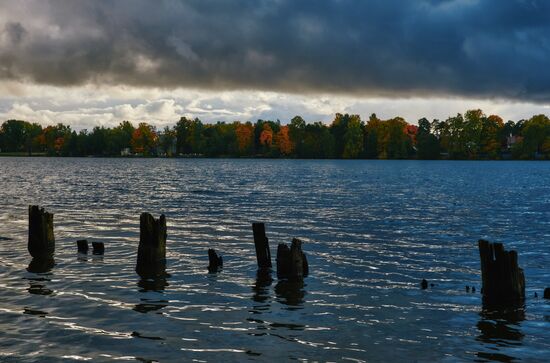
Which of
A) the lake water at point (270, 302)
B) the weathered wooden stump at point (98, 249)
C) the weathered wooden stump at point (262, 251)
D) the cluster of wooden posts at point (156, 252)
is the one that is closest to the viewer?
the lake water at point (270, 302)

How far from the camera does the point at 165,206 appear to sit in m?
47.1

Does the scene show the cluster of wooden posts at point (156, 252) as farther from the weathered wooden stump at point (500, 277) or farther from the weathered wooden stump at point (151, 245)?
the weathered wooden stump at point (500, 277)

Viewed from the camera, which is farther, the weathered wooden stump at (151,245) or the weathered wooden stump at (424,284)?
the weathered wooden stump at (151,245)

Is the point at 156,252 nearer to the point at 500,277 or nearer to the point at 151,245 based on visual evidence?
the point at 151,245

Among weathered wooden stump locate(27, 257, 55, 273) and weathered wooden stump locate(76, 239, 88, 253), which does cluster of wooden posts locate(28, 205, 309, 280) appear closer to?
weathered wooden stump locate(27, 257, 55, 273)

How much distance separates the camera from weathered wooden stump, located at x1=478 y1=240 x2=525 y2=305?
1681 centimetres

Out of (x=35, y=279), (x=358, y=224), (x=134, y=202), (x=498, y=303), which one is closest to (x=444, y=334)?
(x=498, y=303)

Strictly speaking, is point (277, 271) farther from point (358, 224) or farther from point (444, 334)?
point (358, 224)

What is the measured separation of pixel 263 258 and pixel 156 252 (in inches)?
165

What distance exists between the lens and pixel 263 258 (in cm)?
2102

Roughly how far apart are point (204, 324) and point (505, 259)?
30.6 feet

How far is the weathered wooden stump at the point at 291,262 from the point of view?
19547mm

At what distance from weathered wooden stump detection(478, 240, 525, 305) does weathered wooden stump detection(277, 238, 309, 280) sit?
20.4 ft

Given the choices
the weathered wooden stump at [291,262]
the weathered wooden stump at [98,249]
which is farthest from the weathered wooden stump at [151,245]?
the weathered wooden stump at [291,262]
